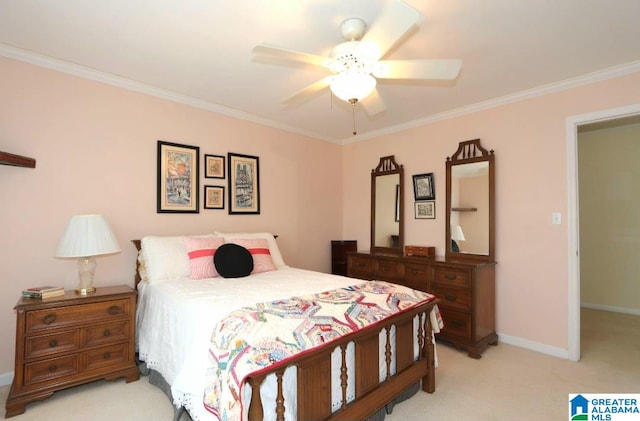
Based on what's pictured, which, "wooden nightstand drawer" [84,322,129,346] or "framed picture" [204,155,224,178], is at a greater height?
"framed picture" [204,155,224,178]

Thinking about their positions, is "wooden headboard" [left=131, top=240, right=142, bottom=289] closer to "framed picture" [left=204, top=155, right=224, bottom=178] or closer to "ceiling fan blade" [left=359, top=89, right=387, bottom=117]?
"framed picture" [left=204, top=155, right=224, bottom=178]

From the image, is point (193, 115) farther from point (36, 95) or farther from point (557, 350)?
point (557, 350)

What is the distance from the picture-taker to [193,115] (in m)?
3.31

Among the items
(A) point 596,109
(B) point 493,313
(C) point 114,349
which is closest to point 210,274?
(C) point 114,349

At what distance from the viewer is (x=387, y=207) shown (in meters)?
4.25

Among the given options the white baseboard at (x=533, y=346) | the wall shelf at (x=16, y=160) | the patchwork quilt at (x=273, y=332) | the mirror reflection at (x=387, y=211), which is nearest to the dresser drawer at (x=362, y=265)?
the mirror reflection at (x=387, y=211)

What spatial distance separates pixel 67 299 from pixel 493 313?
12.1 feet

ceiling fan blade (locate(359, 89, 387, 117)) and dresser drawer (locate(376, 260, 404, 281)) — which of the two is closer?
ceiling fan blade (locate(359, 89, 387, 117))

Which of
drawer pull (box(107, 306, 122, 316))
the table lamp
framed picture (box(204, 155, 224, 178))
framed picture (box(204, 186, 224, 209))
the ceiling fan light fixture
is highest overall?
the ceiling fan light fixture

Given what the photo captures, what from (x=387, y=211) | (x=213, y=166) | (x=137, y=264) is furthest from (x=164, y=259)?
(x=387, y=211)

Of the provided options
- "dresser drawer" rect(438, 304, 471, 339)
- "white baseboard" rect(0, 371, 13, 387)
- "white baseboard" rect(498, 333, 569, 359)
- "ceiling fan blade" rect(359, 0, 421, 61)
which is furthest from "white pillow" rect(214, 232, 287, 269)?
"white baseboard" rect(498, 333, 569, 359)

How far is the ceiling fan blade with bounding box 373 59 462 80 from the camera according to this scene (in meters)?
1.79

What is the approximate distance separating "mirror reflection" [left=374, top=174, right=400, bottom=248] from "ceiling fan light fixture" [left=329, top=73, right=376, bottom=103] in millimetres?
2442

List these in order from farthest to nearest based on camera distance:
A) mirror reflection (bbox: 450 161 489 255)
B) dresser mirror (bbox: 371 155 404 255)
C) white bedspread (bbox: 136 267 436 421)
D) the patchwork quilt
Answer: dresser mirror (bbox: 371 155 404 255)
mirror reflection (bbox: 450 161 489 255)
white bedspread (bbox: 136 267 436 421)
the patchwork quilt
